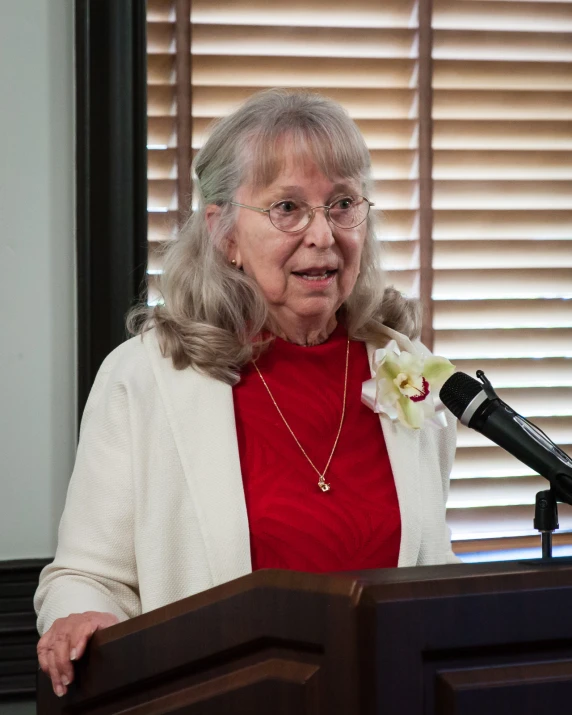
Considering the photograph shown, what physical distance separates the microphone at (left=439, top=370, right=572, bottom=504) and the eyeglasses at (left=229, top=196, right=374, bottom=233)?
635mm

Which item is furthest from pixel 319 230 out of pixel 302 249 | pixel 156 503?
pixel 156 503

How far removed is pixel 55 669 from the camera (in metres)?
1.08

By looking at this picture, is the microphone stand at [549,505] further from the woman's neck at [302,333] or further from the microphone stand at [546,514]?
the woman's neck at [302,333]

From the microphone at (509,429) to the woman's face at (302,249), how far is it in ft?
2.01

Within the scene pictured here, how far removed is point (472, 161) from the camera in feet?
8.07

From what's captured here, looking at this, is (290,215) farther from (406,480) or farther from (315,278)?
(406,480)

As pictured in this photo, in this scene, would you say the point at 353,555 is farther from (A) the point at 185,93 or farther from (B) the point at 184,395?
(A) the point at 185,93

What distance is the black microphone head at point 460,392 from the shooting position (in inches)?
40.7

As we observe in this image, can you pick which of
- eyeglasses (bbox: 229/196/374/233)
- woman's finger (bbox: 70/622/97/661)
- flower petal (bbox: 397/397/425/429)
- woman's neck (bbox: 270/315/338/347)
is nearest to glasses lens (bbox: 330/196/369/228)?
eyeglasses (bbox: 229/196/374/233)

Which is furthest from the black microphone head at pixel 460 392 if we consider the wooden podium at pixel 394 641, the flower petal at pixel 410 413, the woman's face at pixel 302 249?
the woman's face at pixel 302 249

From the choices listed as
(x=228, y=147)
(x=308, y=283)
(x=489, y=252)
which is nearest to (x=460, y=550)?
(x=489, y=252)

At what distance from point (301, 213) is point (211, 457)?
1.51 ft

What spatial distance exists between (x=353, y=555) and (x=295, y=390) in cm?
34

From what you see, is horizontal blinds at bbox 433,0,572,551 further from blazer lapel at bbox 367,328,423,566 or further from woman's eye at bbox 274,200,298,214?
woman's eye at bbox 274,200,298,214
